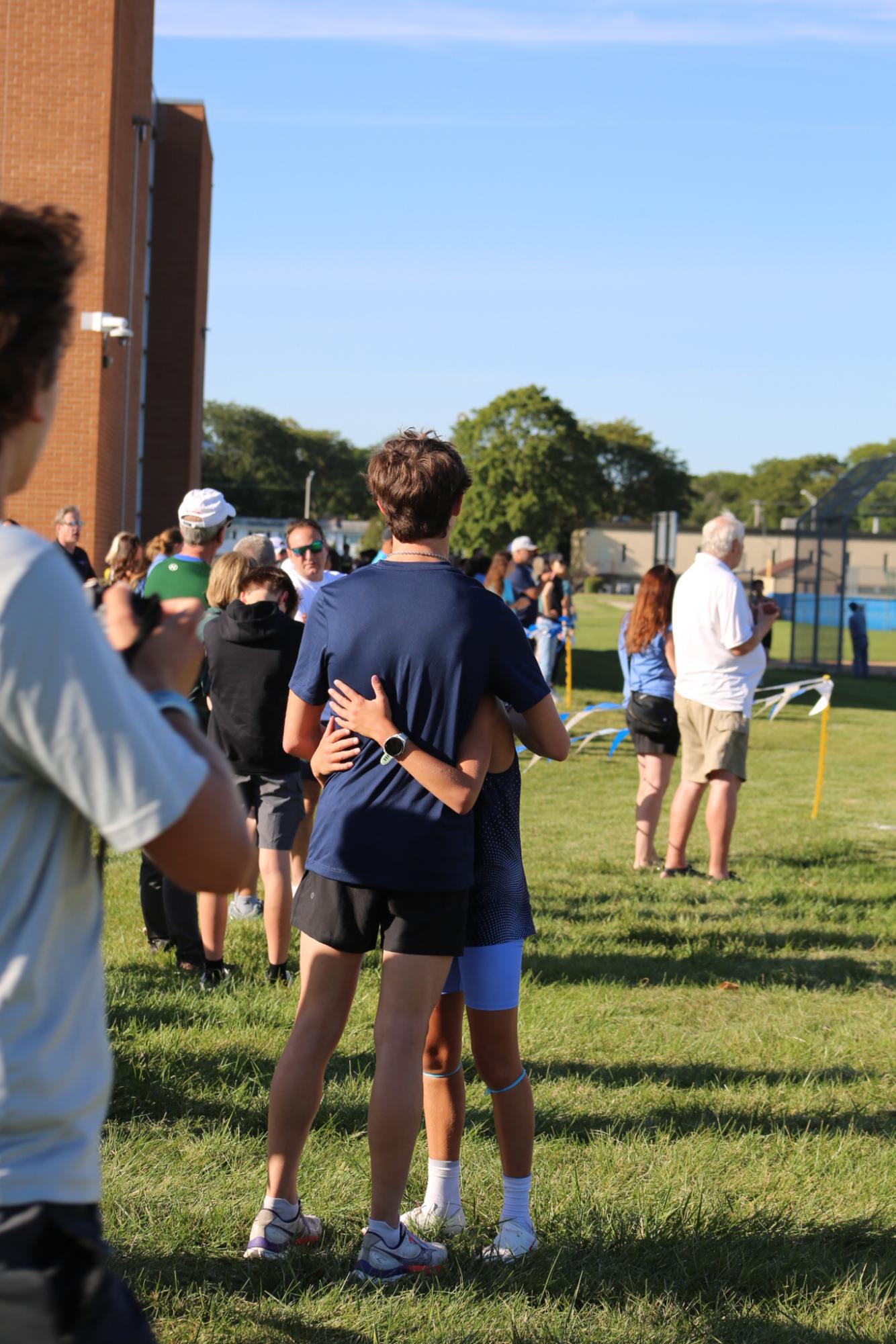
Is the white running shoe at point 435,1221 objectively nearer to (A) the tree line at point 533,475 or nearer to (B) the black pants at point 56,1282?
(B) the black pants at point 56,1282

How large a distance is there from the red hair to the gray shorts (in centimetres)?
331

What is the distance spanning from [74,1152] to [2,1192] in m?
0.09

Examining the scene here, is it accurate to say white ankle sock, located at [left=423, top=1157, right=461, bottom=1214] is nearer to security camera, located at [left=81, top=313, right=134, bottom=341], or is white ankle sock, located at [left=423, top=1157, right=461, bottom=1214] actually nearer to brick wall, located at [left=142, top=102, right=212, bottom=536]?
security camera, located at [left=81, top=313, right=134, bottom=341]

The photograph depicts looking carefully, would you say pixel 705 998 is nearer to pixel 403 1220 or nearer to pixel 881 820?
pixel 403 1220

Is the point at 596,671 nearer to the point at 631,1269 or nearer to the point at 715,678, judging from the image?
the point at 715,678

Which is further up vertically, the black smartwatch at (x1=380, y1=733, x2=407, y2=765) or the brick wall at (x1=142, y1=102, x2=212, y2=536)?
the brick wall at (x1=142, y1=102, x2=212, y2=536)

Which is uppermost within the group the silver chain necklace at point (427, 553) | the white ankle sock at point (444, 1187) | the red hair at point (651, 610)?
the silver chain necklace at point (427, 553)

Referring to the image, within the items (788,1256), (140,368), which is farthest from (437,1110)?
(140,368)

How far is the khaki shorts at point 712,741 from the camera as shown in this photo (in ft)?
26.2

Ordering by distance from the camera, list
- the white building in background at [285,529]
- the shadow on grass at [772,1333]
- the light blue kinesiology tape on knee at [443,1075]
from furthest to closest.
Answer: the white building in background at [285,529]
the light blue kinesiology tape on knee at [443,1075]
the shadow on grass at [772,1333]

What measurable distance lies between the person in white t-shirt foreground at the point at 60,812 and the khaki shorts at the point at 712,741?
21.7ft

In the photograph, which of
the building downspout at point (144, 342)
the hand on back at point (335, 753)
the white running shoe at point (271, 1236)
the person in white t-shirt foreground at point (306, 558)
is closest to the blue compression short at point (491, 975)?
the hand on back at point (335, 753)

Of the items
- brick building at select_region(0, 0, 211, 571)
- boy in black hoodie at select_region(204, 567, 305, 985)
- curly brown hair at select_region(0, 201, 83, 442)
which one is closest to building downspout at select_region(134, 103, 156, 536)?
brick building at select_region(0, 0, 211, 571)

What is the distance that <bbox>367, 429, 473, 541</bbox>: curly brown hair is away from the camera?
124 inches
